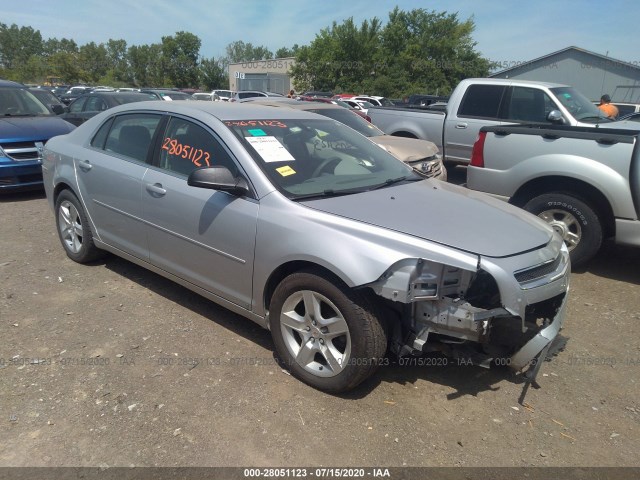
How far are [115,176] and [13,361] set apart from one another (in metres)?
1.63

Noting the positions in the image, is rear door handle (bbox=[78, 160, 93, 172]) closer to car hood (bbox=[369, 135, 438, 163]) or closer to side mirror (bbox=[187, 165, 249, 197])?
side mirror (bbox=[187, 165, 249, 197])

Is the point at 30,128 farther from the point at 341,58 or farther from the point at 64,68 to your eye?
the point at 64,68

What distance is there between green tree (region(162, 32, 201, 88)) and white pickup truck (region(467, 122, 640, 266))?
228 ft

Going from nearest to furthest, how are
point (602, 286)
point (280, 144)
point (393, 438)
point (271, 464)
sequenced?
point (271, 464) < point (393, 438) < point (280, 144) < point (602, 286)

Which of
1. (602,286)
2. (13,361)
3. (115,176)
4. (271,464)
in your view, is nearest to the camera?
(271,464)

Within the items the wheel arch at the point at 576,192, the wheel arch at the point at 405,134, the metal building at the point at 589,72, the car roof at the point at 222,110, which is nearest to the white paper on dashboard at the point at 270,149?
the car roof at the point at 222,110

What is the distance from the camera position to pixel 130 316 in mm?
3953

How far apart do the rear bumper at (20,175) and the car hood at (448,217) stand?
635 centimetres

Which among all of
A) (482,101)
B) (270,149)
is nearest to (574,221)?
(270,149)

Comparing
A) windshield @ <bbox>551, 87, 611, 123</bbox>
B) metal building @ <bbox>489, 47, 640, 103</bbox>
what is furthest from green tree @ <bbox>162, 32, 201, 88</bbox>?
windshield @ <bbox>551, 87, 611, 123</bbox>

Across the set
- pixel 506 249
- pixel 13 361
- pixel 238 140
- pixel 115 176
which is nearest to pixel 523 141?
pixel 506 249

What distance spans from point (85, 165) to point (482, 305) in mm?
3677

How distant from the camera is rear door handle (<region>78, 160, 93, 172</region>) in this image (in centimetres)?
445

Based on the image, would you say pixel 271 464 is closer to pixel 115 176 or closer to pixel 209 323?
pixel 209 323
